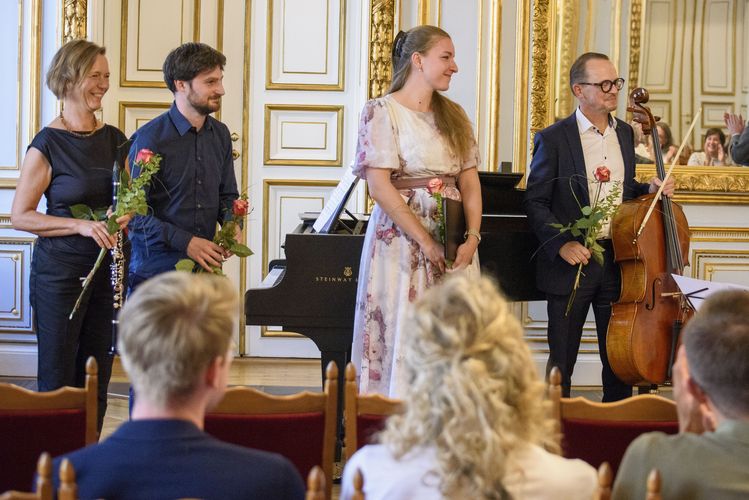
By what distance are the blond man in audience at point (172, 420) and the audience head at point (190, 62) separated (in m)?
2.26

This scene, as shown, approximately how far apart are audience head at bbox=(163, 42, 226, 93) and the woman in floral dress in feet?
1.98

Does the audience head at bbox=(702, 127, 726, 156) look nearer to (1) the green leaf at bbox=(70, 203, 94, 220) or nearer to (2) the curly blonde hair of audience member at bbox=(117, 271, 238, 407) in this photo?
(1) the green leaf at bbox=(70, 203, 94, 220)

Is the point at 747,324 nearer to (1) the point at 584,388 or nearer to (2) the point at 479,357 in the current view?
(2) the point at 479,357

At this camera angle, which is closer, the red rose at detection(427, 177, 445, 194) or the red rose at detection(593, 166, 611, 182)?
the red rose at detection(427, 177, 445, 194)

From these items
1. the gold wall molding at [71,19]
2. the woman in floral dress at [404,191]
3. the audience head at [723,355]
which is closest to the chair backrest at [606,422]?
the audience head at [723,355]

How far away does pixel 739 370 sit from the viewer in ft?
5.55

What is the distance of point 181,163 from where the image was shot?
3.77m

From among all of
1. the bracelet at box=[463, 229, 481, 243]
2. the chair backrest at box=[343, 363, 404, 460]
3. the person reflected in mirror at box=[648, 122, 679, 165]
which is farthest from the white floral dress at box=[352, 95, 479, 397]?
the person reflected in mirror at box=[648, 122, 679, 165]

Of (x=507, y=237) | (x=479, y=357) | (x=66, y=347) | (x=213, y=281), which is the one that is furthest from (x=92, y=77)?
(x=479, y=357)

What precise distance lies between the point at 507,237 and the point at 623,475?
2.55 meters

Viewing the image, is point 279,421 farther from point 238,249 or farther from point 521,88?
point 521,88

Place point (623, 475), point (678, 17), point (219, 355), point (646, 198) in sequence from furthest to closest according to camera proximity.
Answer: point (678, 17) → point (646, 198) → point (623, 475) → point (219, 355)

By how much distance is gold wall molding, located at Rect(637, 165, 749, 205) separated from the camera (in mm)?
5758

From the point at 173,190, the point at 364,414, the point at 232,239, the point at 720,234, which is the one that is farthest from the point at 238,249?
the point at 720,234
